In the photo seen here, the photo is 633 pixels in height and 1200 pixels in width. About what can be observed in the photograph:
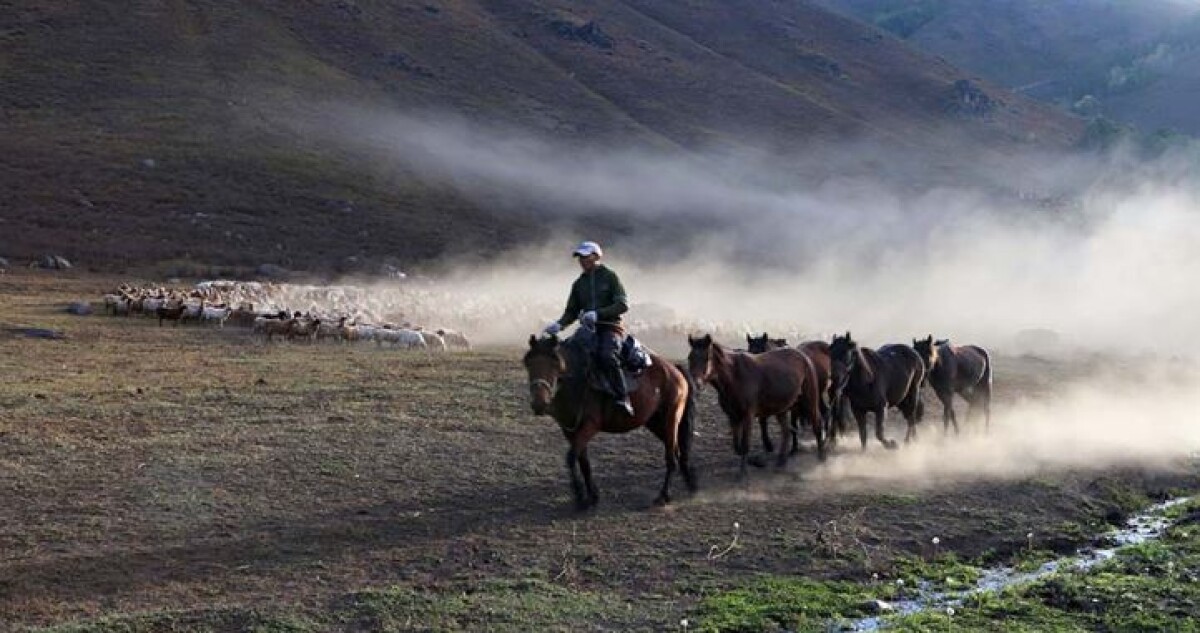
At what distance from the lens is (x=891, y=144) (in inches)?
4026

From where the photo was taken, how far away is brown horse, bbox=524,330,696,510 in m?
11.6

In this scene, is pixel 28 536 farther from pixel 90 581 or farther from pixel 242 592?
pixel 242 592

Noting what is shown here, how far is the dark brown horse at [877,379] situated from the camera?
16328 mm

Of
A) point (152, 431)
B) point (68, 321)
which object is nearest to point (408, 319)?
point (68, 321)

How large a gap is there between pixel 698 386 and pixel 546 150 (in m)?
71.3

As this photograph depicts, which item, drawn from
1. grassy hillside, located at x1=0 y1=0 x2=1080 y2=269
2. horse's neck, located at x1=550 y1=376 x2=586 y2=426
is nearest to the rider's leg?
horse's neck, located at x1=550 y1=376 x2=586 y2=426

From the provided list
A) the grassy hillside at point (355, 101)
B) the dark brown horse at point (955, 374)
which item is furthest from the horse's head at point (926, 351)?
the grassy hillside at point (355, 101)

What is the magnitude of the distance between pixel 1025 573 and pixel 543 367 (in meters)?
5.35

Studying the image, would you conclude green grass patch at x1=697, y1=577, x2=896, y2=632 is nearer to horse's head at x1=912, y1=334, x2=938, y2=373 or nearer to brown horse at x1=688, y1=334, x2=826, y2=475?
brown horse at x1=688, y1=334, x2=826, y2=475

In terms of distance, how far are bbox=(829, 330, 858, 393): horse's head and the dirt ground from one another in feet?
4.23

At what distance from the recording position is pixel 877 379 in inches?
658

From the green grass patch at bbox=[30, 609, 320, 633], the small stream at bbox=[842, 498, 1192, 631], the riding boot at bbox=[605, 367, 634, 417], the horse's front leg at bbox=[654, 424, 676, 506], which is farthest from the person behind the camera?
the horse's front leg at bbox=[654, 424, 676, 506]

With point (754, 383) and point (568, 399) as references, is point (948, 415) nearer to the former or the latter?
point (754, 383)

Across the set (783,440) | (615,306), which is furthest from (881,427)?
(615,306)
